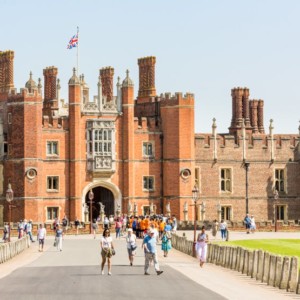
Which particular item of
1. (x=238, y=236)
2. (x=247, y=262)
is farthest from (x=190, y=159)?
(x=247, y=262)

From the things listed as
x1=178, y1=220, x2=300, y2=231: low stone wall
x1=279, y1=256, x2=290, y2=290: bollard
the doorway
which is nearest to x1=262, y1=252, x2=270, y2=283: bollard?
x1=279, y1=256, x2=290, y2=290: bollard

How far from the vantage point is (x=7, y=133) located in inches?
3290

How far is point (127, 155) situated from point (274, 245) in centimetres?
2922

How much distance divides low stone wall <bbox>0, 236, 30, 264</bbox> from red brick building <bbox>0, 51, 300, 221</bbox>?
Answer: 25018mm

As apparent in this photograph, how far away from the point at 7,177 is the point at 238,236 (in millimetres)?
20558

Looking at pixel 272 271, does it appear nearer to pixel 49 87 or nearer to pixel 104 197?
pixel 104 197

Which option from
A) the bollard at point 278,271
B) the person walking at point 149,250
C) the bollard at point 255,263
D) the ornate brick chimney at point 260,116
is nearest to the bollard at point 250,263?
the bollard at point 255,263

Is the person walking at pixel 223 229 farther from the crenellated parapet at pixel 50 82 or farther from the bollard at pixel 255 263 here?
the crenellated parapet at pixel 50 82

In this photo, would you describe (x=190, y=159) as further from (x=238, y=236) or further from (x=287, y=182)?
(x=238, y=236)

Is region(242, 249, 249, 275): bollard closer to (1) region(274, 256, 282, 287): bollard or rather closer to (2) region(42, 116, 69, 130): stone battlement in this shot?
(1) region(274, 256, 282, 287): bollard

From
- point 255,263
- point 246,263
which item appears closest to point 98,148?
point 246,263

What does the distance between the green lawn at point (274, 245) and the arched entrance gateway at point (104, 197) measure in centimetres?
2387

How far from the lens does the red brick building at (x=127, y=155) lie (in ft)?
271

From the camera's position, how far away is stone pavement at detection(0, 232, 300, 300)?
102 ft
